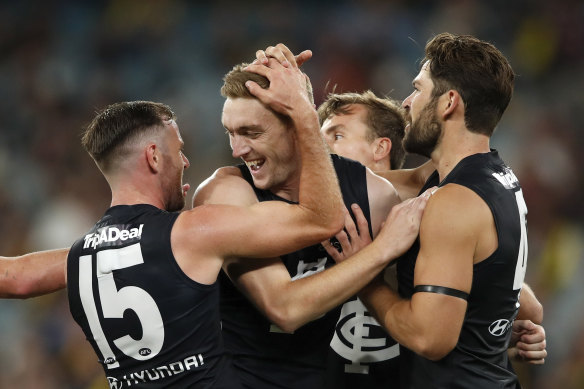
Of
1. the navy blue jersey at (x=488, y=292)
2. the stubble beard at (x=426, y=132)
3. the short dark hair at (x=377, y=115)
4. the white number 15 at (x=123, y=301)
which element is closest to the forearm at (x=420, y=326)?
the navy blue jersey at (x=488, y=292)

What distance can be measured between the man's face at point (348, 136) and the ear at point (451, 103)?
5.14 ft

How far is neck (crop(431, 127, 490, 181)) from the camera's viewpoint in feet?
12.1

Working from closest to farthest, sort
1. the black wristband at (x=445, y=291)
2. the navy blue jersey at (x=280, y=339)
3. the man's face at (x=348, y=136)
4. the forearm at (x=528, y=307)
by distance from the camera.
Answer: the black wristband at (x=445, y=291) < the navy blue jersey at (x=280, y=339) < the forearm at (x=528, y=307) < the man's face at (x=348, y=136)

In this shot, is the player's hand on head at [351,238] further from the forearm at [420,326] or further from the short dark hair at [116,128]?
the short dark hair at [116,128]

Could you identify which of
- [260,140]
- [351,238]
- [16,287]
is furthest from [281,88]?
[16,287]

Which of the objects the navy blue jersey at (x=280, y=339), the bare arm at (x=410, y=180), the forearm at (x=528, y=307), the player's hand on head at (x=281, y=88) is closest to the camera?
the player's hand on head at (x=281, y=88)

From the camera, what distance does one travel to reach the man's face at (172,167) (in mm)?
3760

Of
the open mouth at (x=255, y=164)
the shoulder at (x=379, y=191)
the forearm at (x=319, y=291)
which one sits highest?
the open mouth at (x=255, y=164)

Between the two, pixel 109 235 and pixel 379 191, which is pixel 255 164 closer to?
pixel 379 191

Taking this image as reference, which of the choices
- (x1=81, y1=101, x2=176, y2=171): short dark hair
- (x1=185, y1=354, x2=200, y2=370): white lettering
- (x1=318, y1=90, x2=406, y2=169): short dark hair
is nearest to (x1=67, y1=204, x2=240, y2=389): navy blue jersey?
(x1=185, y1=354, x2=200, y2=370): white lettering

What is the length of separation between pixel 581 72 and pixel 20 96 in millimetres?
7471

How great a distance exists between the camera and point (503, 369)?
3.65 metres

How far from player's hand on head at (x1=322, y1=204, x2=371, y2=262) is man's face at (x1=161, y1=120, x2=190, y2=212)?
79 cm

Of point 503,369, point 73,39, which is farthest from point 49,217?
point 503,369
